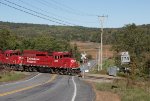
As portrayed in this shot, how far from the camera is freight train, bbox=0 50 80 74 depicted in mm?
61469

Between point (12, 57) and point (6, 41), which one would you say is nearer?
point (12, 57)

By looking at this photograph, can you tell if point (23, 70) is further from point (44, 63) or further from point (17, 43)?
point (17, 43)

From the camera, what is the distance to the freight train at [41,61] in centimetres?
6147

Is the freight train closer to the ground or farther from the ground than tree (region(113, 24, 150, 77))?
closer to the ground

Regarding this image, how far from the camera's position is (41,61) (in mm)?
64500

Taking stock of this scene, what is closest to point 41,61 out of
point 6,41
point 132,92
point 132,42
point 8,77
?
point 8,77

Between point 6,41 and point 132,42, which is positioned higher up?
point 6,41

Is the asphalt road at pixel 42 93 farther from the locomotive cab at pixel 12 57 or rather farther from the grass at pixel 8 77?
the locomotive cab at pixel 12 57

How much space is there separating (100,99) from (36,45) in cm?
9961

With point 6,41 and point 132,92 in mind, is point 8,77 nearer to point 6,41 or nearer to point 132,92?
point 132,92

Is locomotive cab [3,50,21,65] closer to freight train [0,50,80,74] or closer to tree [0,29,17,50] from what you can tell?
freight train [0,50,80,74]

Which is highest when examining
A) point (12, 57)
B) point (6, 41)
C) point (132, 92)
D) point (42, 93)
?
point (6, 41)

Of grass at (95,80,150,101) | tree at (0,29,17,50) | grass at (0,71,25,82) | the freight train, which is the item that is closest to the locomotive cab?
the freight train

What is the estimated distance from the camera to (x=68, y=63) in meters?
60.9
